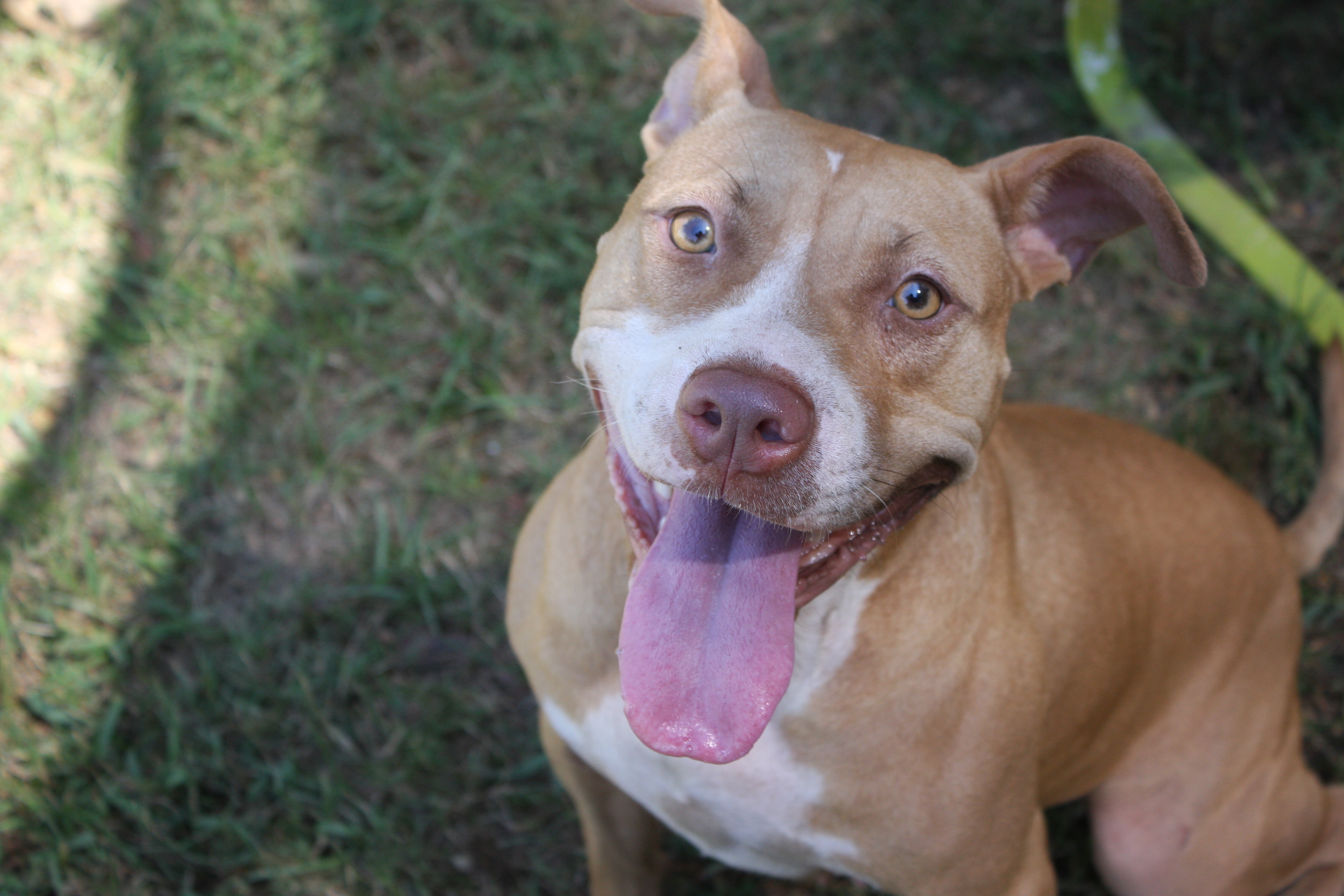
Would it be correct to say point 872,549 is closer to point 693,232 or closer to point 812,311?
point 812,311

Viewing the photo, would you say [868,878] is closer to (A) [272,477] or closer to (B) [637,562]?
(B) [637,562]

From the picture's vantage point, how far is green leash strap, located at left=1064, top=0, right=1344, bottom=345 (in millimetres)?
4336

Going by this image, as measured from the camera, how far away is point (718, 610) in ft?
7.49

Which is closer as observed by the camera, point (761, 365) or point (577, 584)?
point (761, 365)

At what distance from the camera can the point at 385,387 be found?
14.1 feet

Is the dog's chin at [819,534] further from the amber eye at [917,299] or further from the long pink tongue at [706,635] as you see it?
the amber eye at [917,299]

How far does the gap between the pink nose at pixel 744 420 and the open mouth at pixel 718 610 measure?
0.27 meters

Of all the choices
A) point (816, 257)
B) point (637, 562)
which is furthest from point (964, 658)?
point (816, 257)

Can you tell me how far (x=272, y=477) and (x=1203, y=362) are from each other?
3.67m

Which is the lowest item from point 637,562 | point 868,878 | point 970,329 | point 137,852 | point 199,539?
point 137,852

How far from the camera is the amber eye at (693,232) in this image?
2.27 meters

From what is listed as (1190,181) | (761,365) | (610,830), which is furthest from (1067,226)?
(1190,181)

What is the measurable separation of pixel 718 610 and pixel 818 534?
27cm

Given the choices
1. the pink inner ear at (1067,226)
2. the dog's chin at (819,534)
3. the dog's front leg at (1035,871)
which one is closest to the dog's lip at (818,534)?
the dog's chin at (819,534)
